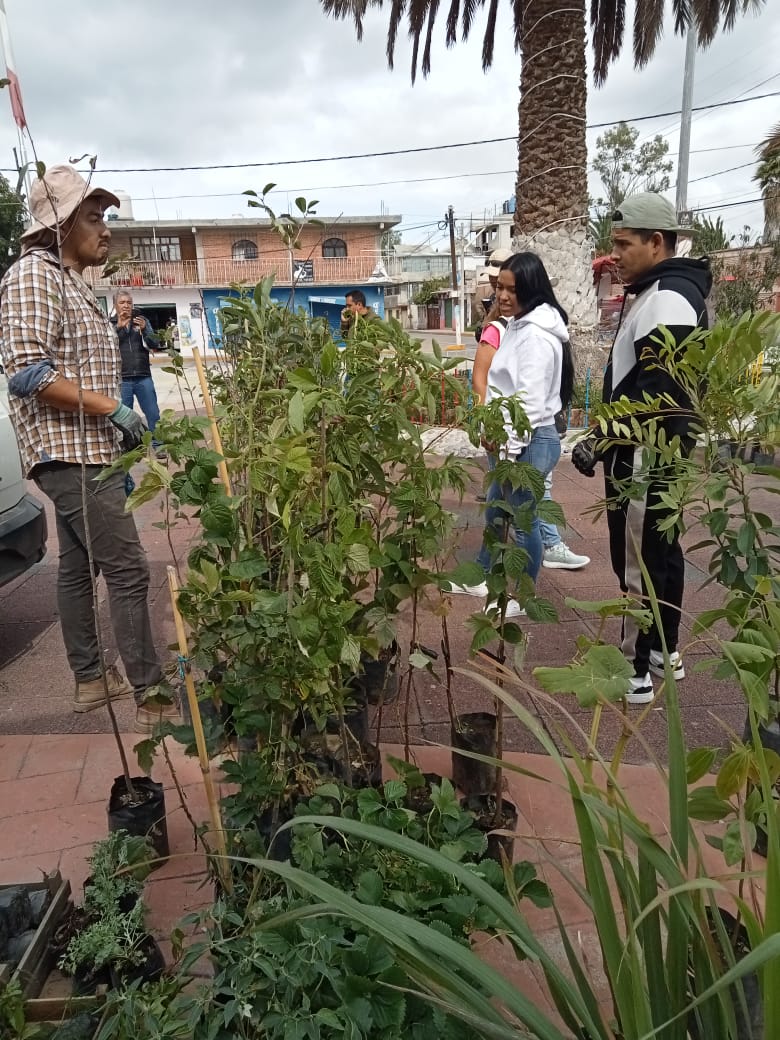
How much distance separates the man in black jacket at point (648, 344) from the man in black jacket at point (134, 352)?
6128 millimetres

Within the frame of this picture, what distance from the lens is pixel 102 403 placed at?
2668mm

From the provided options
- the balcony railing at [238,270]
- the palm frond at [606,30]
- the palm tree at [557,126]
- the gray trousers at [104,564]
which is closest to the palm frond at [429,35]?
the palm tree at [557,126]

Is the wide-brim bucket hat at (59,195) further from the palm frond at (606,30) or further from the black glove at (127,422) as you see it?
the palm frond at (606,30)

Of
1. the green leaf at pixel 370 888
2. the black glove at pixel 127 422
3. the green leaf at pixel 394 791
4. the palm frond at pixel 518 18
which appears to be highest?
the palm frond at pixel 518 18

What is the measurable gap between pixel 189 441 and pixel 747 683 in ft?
3.72

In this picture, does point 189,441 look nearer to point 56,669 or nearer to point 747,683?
point 747,683

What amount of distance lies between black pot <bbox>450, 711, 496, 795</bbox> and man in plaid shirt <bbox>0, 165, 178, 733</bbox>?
1.05 m

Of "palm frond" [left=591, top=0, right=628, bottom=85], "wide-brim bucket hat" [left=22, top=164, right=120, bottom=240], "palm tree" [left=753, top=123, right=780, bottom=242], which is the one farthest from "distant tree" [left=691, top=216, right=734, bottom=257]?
"wide-brim bucket hat" [left=22, top=164, right=120, bottom=240]

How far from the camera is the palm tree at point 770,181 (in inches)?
680

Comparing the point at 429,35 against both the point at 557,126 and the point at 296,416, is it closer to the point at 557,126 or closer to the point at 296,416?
the point at 557,126

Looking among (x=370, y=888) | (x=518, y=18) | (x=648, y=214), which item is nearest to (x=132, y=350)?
(x=648, y=214)

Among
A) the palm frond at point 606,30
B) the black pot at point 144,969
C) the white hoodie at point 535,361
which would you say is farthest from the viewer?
the palm frond at point 606,30

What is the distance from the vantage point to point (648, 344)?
2.66 metres

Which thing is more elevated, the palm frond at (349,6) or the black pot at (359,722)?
the palm frond at (349,6)
